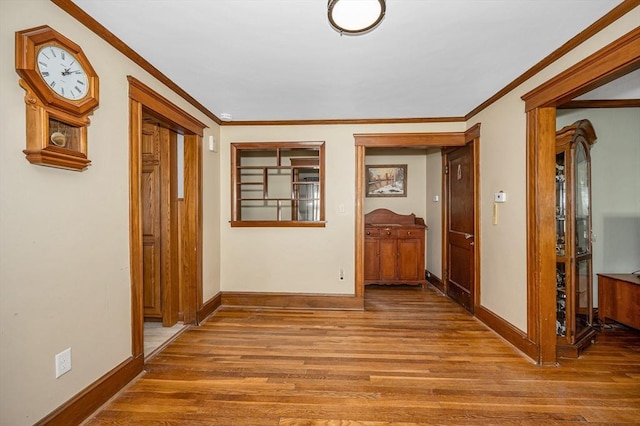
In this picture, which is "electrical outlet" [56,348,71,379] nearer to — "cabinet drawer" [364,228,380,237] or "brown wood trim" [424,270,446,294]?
"cabinet drawer" [364,228,380,237]

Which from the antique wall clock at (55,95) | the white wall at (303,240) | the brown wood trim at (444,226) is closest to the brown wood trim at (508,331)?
the brown wood trim at (444,226)

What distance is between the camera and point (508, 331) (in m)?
2.79

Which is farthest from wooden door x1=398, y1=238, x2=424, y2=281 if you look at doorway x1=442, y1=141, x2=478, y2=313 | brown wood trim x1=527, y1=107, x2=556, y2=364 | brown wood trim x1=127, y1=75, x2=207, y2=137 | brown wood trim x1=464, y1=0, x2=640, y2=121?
brown wood trim x1=127, y1=75, x2=207, y2=137

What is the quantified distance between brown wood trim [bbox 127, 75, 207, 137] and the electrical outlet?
66.8 inches

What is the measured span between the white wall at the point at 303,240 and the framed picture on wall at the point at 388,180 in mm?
1497

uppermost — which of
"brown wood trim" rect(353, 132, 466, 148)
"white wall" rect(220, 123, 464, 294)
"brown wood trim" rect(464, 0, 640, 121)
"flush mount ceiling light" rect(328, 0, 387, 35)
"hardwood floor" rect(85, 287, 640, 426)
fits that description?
"brown wood trim" rect(464, 0, 640, 121)

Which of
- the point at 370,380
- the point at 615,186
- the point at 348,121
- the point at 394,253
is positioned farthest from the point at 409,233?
the point at 370,380

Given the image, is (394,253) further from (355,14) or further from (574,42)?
(355,14)

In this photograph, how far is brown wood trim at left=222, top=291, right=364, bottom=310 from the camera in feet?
12.4

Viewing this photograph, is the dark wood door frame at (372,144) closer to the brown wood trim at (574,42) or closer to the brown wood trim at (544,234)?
the brown wood trim at (574,42)

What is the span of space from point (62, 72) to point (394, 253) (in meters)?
4.17

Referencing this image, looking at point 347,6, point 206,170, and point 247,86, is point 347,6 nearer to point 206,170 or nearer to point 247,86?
point 247,86

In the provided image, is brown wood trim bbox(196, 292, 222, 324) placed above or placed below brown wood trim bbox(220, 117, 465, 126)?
below

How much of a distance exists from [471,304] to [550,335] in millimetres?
1119
